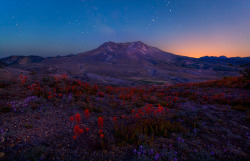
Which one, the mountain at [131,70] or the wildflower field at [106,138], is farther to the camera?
the mountain at [131,70]

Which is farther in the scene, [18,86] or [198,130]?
[18,86]

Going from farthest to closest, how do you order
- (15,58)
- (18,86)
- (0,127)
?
(15,58)
(18,86)
(0,127)

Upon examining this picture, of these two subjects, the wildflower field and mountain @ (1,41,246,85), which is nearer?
the wildflower field

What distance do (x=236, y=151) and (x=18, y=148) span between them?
566 centimetres

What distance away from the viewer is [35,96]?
6660 mm

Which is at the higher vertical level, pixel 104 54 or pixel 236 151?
pixel 104 54

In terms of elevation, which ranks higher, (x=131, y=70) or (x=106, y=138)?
(x=106, y=138)

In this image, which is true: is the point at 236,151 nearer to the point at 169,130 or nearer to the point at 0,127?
the point at 169,130

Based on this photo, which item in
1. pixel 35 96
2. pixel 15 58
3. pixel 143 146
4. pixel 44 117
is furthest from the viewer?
pixel 15 58

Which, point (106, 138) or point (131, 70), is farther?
point (131, 70)

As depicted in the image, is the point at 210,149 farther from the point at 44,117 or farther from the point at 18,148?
the point at 44,117

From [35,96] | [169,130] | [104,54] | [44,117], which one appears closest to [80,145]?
[44,117]

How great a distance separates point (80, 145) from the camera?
325 cm

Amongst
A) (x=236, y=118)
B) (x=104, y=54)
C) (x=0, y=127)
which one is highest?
(x=104, y=54)
